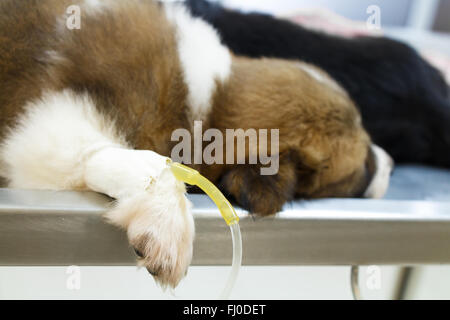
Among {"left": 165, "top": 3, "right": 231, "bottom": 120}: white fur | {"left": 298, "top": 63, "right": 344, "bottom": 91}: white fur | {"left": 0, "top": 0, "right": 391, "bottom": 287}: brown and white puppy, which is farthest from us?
{"left": 298, "top": 63, "right": 344, "bottom": 91}: white fur

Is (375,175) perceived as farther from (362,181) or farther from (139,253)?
(139,253)

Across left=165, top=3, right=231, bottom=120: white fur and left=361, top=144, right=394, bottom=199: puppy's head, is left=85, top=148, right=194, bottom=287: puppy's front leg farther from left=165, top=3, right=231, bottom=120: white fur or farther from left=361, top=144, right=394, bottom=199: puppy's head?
left=361, top=144, right=394, bottom=199: puppy's head

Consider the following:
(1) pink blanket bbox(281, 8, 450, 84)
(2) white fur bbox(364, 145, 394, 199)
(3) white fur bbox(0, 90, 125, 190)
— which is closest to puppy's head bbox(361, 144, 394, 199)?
(2) white fur bbox(364, 145, 394, 199)

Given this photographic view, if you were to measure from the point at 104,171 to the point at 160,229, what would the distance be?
0.15m

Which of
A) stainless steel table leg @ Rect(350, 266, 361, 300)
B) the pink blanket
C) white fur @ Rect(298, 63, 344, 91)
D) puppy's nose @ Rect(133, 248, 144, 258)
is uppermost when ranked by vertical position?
the pink blanket

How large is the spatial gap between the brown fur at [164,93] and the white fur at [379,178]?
61 mm

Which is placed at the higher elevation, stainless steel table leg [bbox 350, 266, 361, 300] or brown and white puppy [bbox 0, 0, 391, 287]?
brown and white puppy [bbox 0, 0, 391, 287]

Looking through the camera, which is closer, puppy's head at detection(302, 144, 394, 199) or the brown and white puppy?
the brown and white puppy

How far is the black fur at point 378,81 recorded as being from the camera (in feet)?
5.01

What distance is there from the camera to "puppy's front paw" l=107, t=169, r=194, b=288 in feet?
2.25

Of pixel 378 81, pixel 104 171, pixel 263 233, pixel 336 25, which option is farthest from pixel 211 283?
pixel 336 25

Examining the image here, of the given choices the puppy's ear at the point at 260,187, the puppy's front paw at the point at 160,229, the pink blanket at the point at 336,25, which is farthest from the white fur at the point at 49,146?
the pink blanket at the point at 336,25

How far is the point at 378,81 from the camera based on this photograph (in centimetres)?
157
